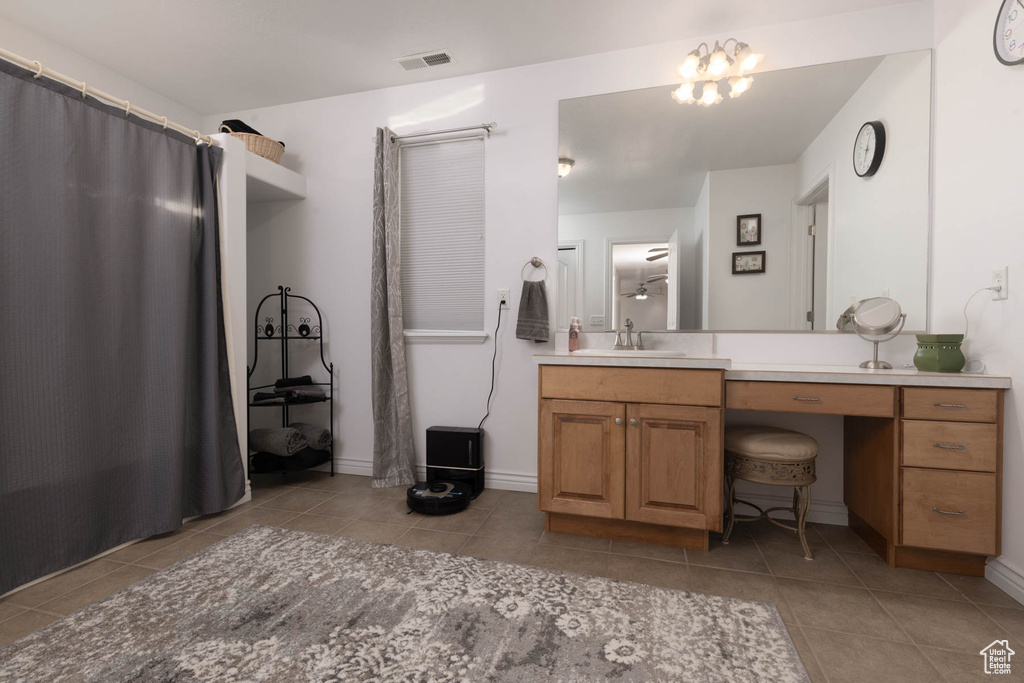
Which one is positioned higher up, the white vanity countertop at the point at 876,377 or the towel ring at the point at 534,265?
the towel ring at the point at 534,265

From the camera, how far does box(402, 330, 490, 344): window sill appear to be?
2.87m

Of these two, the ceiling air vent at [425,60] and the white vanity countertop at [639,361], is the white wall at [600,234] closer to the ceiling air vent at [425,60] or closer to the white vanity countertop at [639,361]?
the white vanity countertop at [639,361]

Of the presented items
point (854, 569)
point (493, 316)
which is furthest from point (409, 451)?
point (854, 569)

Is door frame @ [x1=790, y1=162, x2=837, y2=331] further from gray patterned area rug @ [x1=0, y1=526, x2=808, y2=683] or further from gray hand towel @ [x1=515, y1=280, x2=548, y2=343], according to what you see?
gray patterned area rug @ [x1=0, y1=526, x2=808, y2=683]

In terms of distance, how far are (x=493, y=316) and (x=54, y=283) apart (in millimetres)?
2032

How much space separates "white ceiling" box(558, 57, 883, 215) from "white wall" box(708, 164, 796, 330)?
3.5 inches

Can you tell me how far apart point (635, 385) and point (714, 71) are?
5.69ft

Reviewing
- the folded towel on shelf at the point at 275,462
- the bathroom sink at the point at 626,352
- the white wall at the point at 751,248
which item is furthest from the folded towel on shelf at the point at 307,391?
the white wall at the point at 751,248

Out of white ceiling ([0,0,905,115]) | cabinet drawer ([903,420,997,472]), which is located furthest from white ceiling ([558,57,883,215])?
cabinet drawer ([903,420,997,472])

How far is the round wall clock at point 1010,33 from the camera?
5.33ft

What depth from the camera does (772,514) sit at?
2.39 meters

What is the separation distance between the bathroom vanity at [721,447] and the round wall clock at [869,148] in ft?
3.37

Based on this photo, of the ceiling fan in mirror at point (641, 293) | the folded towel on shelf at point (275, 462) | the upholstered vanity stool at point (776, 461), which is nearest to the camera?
the upholstered vanity stool at point (776, 461)

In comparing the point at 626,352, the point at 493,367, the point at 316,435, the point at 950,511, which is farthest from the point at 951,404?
the point at 316,435
